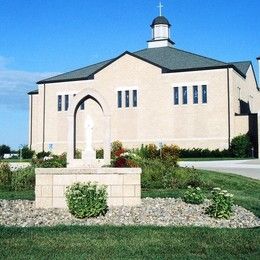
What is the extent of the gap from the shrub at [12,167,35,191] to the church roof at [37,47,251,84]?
98.9ft

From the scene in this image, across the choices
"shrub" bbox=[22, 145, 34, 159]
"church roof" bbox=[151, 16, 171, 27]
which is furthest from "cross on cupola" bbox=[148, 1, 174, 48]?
"shrub" bbox=[22, 145, 34, 159]

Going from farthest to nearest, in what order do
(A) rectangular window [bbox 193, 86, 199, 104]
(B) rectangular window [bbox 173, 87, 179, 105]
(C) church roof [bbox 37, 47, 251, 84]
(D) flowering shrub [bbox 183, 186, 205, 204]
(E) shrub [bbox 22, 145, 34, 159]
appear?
(E) shrub [bbox 22, 145, 34, 159], (B) rectangular window [bbox 173, 87, 179, 105], (C) church roof [bbox 37, 47, 251, 84], (A) rectangular window [bbox 193, 86, 199, 104], (D) flowering shrub [bbox 183, 186, 205, 204]

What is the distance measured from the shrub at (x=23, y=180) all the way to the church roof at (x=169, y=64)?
3013cm

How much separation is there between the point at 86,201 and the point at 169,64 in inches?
1535

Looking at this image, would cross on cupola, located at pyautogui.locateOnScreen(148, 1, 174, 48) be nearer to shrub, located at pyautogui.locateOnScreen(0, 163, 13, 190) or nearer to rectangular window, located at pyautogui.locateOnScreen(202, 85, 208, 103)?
rectangular window, located at pyautogui.locateOnScreen(202, 85, 208, 103)

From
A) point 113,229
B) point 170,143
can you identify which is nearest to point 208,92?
point 170,143

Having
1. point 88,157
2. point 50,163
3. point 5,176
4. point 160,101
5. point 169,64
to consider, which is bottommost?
point 5,176

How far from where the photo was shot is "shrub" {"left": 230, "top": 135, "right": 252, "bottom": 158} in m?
42.9

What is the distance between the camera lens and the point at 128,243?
308 inches

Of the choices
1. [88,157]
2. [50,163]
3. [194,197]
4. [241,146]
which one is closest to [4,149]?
[241,146]

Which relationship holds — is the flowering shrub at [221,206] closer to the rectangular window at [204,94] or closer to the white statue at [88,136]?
the white statue at [88,136]

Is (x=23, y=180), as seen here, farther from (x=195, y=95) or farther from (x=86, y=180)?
(x=195, y=95)

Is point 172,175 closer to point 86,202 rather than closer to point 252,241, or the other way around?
point 86,202

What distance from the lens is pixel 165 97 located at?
4709cm
